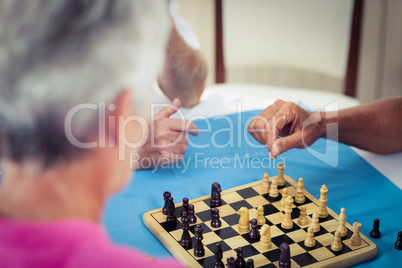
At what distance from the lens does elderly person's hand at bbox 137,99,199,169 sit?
157cm

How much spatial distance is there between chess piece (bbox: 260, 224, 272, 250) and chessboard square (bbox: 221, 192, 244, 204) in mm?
215

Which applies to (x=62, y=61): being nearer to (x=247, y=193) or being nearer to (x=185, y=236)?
(x=185, y=236)

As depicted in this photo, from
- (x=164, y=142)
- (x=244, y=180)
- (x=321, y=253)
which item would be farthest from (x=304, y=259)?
(x=164, y=142)

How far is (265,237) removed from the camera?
124 cm

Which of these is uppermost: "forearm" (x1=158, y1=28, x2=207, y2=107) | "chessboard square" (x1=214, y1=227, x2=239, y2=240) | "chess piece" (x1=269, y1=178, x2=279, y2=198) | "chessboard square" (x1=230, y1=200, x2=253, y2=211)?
"forearm" (x1=158, y1=28, x2=207, y2=107)

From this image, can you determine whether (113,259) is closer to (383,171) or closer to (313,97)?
(383,171)

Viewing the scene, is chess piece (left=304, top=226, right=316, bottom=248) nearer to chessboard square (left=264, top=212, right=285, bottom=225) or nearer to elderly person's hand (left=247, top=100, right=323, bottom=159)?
chessboard square (left=264, top=212, right=285, bottom=225)

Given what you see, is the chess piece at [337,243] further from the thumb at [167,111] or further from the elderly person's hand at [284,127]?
the thumb at [167,111]

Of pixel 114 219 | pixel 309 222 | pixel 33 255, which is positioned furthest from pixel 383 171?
pixel 33 255

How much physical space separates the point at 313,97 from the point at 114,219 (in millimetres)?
1046

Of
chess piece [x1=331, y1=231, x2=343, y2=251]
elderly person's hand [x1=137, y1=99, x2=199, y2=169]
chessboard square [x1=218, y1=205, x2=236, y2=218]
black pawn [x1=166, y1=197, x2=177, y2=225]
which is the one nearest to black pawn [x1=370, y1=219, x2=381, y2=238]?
chess piece [x1=331, y1=231, x2=343, y2=251]

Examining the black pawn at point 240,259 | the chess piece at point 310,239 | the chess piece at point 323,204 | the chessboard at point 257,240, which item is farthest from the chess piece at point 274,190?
the black pawn at point 240,259

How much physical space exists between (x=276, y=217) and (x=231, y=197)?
5.5 inches

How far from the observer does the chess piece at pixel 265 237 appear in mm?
1231
